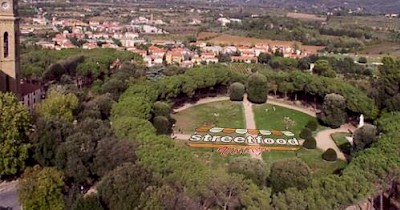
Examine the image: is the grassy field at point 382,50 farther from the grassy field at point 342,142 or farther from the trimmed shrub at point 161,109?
the trimmed shrub at point 161,109

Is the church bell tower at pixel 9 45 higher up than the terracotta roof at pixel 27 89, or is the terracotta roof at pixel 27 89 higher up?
the church bell tower at pixel 9 45

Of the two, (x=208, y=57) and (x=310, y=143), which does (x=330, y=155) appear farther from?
(x=208, y=57)

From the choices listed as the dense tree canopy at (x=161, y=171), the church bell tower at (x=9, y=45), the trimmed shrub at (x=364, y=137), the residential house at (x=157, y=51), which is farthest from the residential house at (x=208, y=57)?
the church bell tower at (x=9, y=45)

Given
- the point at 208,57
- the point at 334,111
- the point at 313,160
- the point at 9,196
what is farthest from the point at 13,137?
the point at 208,57

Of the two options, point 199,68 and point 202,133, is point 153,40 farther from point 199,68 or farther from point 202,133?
point 202,133

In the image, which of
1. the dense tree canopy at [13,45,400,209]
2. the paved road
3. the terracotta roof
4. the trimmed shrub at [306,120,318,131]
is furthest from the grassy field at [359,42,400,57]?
the paved road
